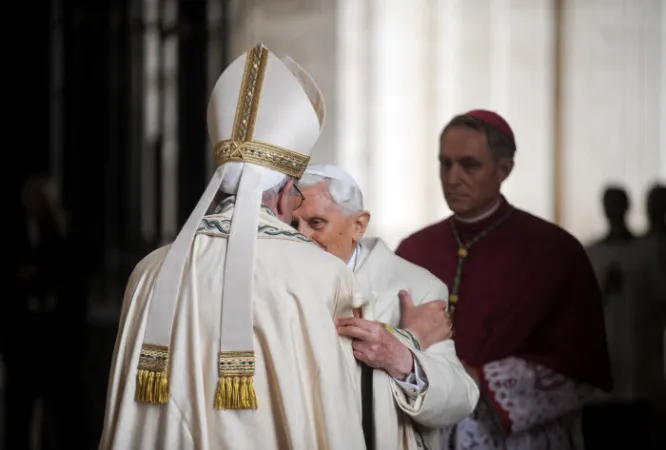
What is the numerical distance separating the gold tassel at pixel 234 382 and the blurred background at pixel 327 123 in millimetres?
2653

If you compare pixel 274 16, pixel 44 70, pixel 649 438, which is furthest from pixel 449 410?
pixel 44 70

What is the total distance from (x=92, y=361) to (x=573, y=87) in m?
3.91

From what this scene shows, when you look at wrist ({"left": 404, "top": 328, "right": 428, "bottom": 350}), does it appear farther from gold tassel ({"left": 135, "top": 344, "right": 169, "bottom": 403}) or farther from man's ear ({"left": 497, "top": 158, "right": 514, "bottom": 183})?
man's ear ({"left": 497, "top": 158, "right": 514, "bottom": 183})

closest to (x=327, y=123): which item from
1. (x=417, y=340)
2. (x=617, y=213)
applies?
(x=617, y=213)

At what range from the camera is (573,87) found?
5570 millimetres

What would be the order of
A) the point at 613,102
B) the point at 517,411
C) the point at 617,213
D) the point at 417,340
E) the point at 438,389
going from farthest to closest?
1. the point at 613,102
2. the point at 617,213
3. the point at 517,411
4. the point at 417,340
5. the point at 438,389

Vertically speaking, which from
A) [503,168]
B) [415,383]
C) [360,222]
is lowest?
[415,383]

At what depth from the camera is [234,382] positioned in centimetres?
245

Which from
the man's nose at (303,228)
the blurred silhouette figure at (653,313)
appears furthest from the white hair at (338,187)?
the blurred silhouette figure at (653,313)

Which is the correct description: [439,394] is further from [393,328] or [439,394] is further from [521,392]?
[521,392]

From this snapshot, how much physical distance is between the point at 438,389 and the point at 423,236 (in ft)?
3.23

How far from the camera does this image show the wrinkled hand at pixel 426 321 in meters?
2.86

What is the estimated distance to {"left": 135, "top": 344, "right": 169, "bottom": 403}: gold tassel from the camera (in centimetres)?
248

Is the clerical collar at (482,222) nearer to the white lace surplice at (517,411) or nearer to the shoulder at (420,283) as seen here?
the shoulder at (420,283)
